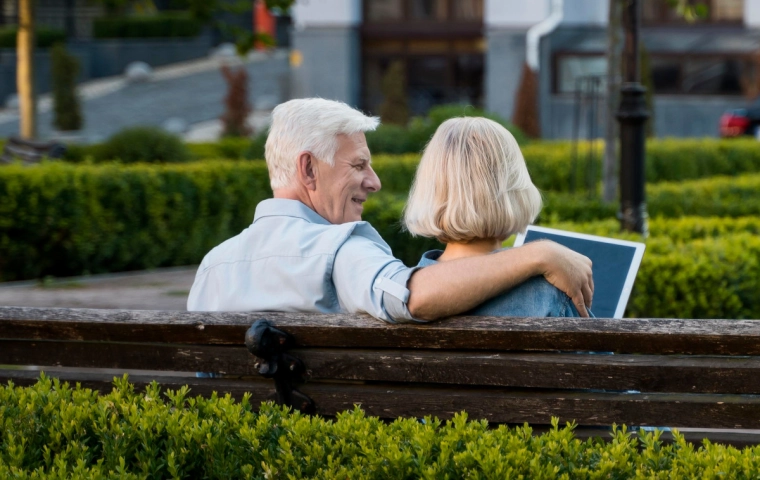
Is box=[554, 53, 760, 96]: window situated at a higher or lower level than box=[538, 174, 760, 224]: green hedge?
higher

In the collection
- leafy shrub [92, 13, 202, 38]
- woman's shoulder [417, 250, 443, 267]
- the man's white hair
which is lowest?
woman's shoulder [417, 250, 443, 267]

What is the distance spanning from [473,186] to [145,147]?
35.3ft

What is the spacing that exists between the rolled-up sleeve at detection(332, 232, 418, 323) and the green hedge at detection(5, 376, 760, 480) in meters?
0.31

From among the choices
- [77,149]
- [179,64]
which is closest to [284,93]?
[179,64]

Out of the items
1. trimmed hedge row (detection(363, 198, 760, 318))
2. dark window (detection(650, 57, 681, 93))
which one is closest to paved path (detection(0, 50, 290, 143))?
dark window (detection(650, 57, 681, 93))

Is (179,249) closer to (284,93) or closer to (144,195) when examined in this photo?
(144,195)

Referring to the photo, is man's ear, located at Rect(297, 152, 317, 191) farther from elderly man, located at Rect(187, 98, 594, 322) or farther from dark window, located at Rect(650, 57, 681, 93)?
dark window, located at Rect(650, 57, 681, 93)

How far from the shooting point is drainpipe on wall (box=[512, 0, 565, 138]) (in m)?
25.3

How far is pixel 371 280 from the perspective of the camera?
2926 millimetres

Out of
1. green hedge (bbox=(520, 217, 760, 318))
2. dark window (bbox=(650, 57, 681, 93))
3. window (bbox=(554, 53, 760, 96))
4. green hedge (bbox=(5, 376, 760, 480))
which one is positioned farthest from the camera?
dark window (bbox=(650, 57, 681, 93))

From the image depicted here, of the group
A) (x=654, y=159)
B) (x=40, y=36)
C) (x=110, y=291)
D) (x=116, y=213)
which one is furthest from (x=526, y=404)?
(x=40, y=36)

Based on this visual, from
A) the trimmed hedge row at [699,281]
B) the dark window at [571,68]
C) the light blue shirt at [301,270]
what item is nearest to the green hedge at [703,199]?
the trimmed hedge row at [699,281]

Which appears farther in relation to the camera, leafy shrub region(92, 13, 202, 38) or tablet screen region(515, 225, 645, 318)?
leafy shrub region(92, 13, 202, 38)

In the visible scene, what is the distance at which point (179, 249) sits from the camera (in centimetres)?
1059
